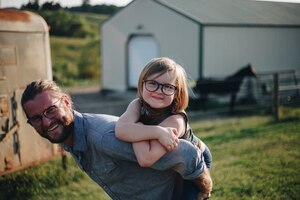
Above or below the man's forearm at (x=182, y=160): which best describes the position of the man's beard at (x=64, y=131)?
above

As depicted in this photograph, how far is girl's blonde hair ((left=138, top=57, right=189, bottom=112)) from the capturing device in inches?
85.8

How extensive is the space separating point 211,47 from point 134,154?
13307 mm

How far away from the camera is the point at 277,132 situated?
26.4 ft

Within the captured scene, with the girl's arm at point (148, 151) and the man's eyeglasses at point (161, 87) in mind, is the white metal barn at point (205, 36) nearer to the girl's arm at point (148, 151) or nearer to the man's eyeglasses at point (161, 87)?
the man's eyeglasses at point (161, 87)

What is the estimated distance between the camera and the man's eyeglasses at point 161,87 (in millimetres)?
2178

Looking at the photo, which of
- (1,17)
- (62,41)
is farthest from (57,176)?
(62,41)

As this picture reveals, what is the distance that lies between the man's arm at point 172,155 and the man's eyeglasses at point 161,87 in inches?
11.6

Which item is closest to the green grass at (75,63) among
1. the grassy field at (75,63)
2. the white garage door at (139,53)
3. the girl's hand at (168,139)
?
the grassy field at (75,63)

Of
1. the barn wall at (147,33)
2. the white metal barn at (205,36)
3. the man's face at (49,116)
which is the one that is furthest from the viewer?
the barn wall at (147,33)

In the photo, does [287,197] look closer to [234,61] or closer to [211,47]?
[211,47]

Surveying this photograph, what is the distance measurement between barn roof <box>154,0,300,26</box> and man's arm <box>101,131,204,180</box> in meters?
13.1

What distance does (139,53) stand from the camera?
57.2ft

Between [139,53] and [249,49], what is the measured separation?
494 cm

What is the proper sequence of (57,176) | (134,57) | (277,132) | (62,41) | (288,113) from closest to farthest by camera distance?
(57,176), (277,132), (288,113), (134,57), (62,41)
